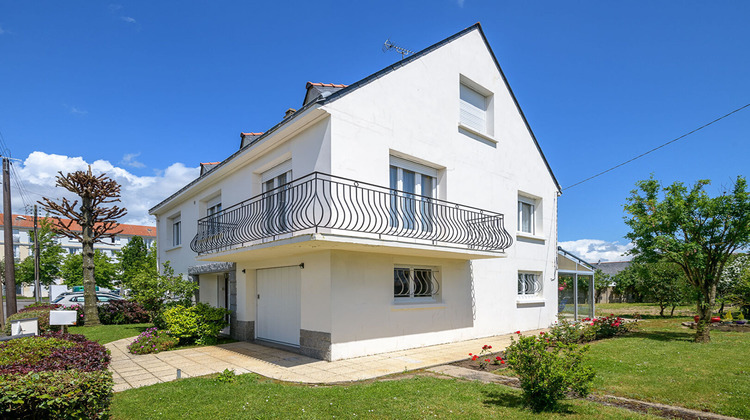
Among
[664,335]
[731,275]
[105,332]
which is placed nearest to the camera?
[664,335]

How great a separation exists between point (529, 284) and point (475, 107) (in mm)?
6529

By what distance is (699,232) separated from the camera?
1111 cm

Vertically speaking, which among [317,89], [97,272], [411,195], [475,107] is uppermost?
[475,107]

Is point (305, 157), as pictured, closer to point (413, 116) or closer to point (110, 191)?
point (413, 116)

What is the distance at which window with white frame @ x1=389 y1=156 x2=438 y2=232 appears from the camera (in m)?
9.95

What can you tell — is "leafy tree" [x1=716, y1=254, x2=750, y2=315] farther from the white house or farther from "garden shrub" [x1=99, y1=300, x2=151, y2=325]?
"garden shrub" [x1=99, y1=300, x2=151, y2=325]

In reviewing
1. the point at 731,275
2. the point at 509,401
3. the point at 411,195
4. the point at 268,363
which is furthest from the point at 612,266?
the point at 509,401

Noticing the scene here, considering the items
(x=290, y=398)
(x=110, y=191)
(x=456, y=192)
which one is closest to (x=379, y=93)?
(x=456, y=192)

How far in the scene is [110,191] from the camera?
54.9ft

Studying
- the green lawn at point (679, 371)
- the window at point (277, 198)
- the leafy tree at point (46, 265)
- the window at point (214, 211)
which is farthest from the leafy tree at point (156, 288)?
the leafy tree at point (46, 265)

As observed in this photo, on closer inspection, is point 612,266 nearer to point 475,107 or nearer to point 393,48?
point 475,107

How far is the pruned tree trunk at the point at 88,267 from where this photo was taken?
16281 mm

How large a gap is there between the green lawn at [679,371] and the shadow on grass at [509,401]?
4.42ft

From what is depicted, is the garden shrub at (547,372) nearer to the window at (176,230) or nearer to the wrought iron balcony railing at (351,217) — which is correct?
the wrought iron balcony railing at (351,217)
